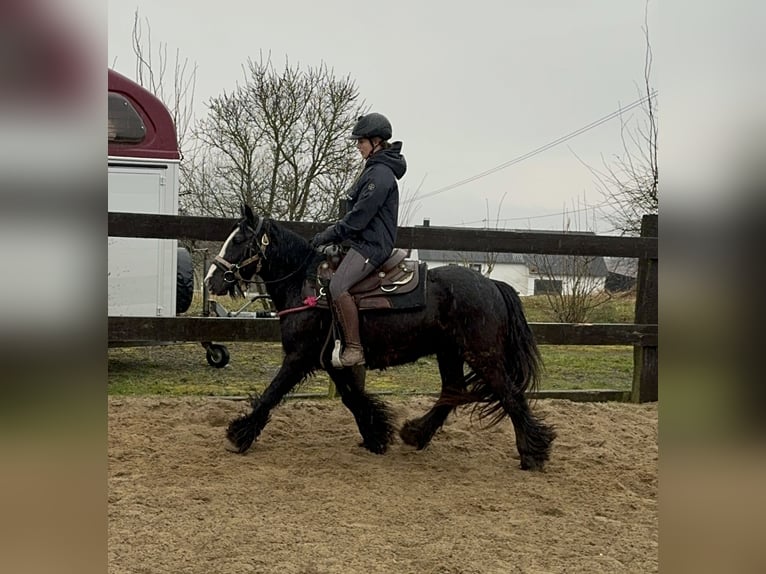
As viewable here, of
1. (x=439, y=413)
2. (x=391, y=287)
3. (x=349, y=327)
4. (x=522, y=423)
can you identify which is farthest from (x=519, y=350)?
(x=349, y=327)

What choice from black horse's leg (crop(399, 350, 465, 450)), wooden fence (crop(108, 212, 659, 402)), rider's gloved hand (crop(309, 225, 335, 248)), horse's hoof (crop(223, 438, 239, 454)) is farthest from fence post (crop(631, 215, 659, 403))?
horse's hoof (crop(223, 438, 239, 454))

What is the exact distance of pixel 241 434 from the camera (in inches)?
187

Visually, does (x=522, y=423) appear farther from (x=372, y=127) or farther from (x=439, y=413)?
(x=372, y=127)

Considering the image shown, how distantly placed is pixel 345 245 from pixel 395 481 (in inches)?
63.2

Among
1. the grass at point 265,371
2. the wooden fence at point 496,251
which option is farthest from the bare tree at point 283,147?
the wooden fence at point 496,251

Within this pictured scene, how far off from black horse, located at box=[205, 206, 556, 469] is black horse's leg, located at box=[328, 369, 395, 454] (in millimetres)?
21

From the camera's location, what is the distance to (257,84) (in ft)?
39.1

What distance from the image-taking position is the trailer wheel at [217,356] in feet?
30.5

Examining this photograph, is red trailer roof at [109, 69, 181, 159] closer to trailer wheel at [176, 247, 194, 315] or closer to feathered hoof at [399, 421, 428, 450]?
trailer wheel at [176, 247, 194, 315]

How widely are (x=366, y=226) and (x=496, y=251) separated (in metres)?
2.24

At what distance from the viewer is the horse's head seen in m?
4.79

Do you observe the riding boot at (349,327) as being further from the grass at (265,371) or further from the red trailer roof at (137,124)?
the red trailer roof at (137,124)
